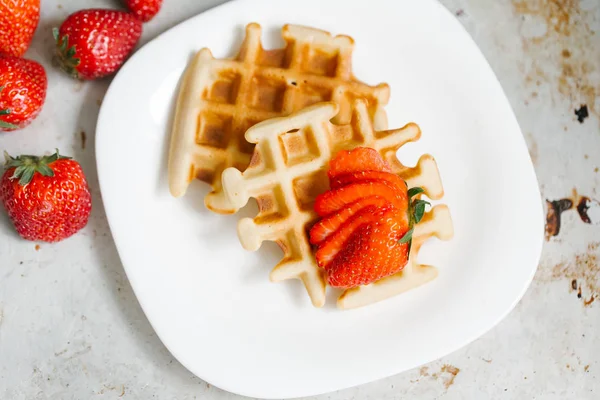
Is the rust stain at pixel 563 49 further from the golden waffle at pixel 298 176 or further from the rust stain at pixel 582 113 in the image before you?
the golden waffle at pixel 298 176

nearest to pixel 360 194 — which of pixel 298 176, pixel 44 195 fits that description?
pixel 298 176

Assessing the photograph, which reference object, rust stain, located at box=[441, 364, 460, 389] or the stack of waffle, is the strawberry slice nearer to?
the stack of waffle

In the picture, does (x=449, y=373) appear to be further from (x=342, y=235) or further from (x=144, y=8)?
(x=144, y=8)

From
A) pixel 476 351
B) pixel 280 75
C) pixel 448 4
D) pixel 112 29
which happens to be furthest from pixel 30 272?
pixel 448 4

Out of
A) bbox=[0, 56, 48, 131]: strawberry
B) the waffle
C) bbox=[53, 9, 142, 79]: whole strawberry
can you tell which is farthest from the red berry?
bbox=[0, 56, 48, 131]: strawberry

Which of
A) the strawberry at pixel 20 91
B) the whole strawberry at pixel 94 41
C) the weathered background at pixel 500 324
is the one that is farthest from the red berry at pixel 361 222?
the strawberry at pixel 20 91

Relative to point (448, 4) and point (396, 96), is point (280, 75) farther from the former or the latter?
point (448, 4)
